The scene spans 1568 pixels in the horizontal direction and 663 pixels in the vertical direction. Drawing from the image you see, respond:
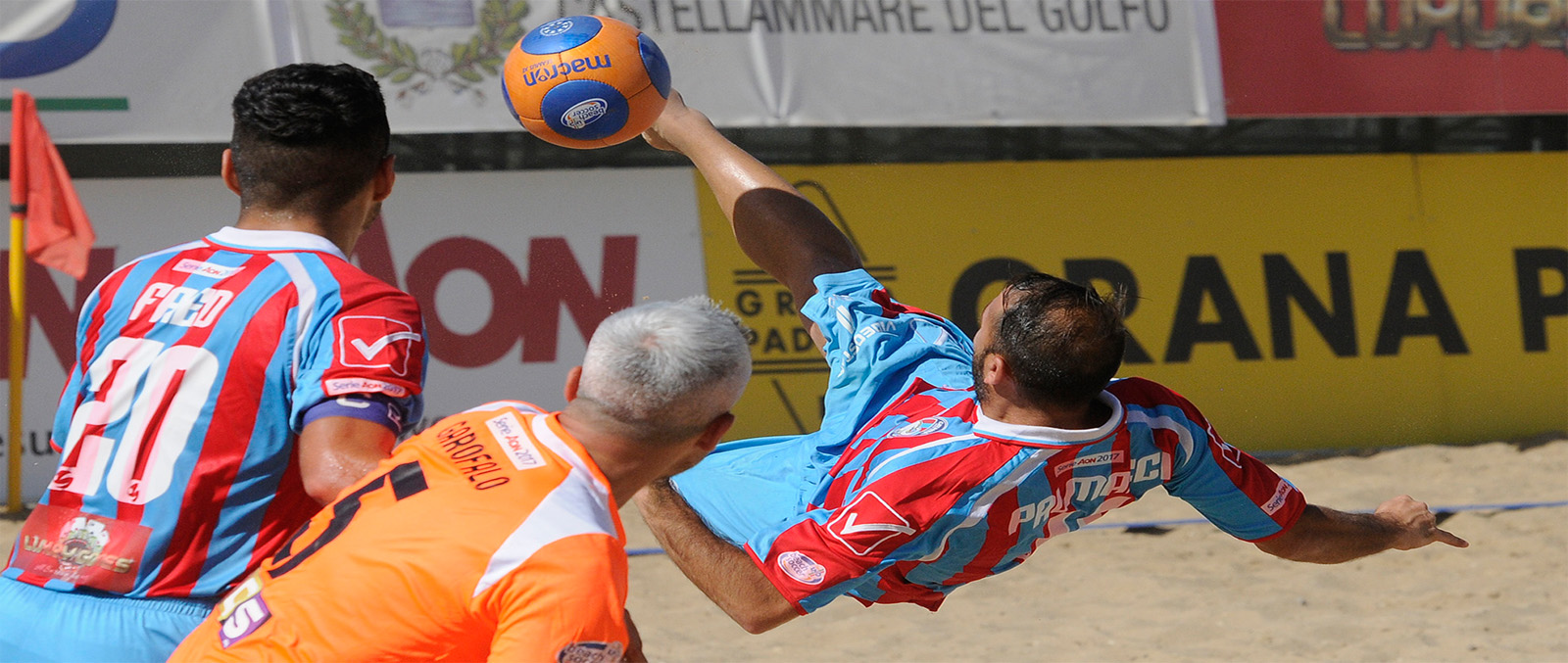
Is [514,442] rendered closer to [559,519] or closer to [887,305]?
[559,519]

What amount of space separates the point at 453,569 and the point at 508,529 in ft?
0.24

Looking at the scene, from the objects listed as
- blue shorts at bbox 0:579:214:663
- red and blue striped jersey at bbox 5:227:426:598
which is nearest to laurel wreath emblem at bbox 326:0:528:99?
red and blue striped jersey at bbox 5:227:426:598

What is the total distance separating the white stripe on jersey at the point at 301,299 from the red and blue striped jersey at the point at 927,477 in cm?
120

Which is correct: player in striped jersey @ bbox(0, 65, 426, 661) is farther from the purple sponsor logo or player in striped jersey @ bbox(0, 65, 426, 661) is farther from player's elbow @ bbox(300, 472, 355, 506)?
the purple sponsor logo

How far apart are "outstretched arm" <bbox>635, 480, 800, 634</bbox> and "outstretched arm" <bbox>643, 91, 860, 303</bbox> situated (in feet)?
2.77

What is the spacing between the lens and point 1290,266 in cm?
788

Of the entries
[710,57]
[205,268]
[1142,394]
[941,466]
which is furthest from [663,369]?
[710,57]

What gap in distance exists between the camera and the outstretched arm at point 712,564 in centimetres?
266

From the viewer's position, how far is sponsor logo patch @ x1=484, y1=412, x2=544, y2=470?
5.37 feet

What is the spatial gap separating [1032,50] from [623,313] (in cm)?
561

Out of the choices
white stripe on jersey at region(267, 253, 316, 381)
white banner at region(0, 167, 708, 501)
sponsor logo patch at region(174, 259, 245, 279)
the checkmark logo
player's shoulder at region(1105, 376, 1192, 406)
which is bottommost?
white banner at region(0, 167, 708, 501)

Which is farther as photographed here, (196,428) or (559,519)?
(196,428)

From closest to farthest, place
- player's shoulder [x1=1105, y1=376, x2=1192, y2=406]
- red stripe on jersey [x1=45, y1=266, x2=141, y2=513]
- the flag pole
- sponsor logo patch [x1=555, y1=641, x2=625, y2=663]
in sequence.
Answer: sponsor logo patch [x1=555, y1=641, x2=625, y2=663] → red stripe on jersey [x1=45, y1=266, x2=141, y2=513] → player's shoulder [x1=1105, y1=376, x2=1192, y2=406] → the flag pole

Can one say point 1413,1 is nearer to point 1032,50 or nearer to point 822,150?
point 1032,50
